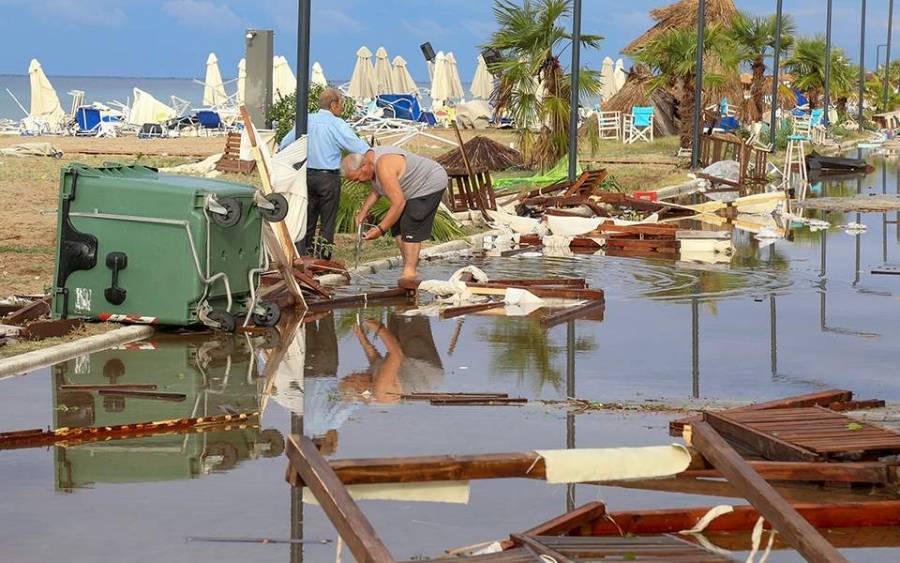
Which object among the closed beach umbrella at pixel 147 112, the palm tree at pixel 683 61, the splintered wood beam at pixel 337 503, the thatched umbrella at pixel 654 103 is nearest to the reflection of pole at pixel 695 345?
the splintered wood beam at pixel 337 503

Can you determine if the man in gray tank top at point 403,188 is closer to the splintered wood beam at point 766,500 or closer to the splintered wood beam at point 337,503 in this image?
the splintered wood beam at point 766,500

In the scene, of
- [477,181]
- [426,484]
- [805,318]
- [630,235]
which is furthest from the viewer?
[477,181]

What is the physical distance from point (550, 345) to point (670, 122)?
148ft

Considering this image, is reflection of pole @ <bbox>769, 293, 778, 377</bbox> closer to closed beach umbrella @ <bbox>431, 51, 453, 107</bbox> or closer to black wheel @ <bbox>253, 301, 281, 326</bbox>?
black wheel @ <bbox>253, 301, 281, 326</bbox>

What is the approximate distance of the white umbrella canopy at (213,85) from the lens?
6106 cm

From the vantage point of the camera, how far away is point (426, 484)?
516cm

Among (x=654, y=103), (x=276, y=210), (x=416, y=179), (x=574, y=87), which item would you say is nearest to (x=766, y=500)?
(x=276, y=210)

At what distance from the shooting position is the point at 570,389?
9609 mm

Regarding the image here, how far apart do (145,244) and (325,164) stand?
182 inches

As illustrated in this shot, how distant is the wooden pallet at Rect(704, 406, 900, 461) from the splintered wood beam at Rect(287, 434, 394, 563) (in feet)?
10.1

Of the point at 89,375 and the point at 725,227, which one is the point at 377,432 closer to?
the point at 89,375

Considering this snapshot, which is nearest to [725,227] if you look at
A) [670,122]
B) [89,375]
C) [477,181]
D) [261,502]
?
[477,181]

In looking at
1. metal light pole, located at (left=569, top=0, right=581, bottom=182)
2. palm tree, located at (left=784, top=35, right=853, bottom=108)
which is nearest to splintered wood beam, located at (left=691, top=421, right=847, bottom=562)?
metal light pole, located at (left=569, top=0, right=581, bottom=182)

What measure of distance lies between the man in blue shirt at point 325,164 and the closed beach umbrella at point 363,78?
1811 inches
